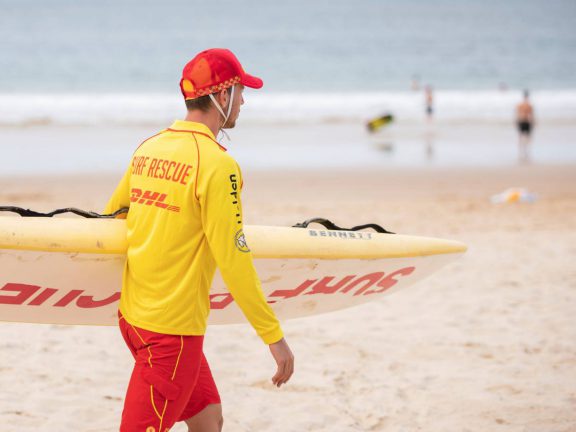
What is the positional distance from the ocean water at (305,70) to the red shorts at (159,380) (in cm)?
1306

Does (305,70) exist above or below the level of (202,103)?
below

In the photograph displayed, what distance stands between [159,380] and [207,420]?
1.36ft

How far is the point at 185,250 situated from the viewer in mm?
2510

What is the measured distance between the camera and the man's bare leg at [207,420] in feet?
9.33

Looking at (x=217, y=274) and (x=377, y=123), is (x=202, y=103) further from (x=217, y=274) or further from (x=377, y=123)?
(x=377, y=123)

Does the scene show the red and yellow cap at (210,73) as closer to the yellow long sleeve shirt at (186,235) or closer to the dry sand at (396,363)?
the yellow long sleeve shirt at (186,235)

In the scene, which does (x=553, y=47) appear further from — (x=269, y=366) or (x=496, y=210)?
(x=269, y=366)

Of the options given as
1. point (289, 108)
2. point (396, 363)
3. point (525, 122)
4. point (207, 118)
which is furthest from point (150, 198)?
point (289, 108)

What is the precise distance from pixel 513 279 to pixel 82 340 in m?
3.71

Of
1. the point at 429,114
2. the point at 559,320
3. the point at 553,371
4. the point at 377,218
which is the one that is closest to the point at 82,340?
the point at 553,371

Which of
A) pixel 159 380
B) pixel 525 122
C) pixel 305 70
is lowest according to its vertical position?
pixel 305 70

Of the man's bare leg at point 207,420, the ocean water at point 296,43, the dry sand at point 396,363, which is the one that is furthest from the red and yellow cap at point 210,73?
the ocean water at point 296,43

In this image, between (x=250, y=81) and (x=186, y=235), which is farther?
(x=250, y=81)

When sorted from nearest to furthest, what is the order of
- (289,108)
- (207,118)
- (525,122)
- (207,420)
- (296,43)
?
1. (207,118)
2. (207,420)
3. (525,122)
4. (289,108)
5. (296,43)
